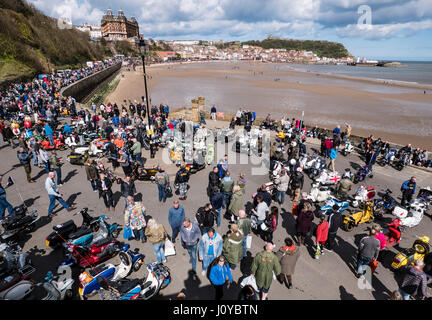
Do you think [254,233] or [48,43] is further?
[48,43]

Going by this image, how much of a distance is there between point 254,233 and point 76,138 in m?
12.4

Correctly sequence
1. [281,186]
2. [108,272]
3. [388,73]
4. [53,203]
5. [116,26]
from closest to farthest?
1. [108,272]
2. [53,203]
3. [281,186]
4. [388,73]
5. [116,26]

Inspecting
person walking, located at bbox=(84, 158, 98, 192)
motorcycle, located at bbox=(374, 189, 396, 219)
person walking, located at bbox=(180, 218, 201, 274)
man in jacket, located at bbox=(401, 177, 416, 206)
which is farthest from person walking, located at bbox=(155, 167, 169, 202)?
man in jacket, located at bbox=(401, 177, 416, 206)

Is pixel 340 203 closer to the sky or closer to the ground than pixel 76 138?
closer to the ground

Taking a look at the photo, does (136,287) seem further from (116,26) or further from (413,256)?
(116,26)

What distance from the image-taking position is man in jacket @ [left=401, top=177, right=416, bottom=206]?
28.1 feet

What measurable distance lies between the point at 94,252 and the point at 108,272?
2.95 feet

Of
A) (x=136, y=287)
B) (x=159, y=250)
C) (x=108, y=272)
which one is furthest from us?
(x=159, y=250)

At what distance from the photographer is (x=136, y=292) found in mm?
4621

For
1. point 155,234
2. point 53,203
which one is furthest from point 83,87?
point 155,234

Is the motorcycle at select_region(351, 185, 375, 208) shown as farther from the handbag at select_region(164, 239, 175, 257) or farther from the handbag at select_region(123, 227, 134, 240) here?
the handbag at select_region(123, 227, 134, 240)

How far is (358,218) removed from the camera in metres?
7.58
